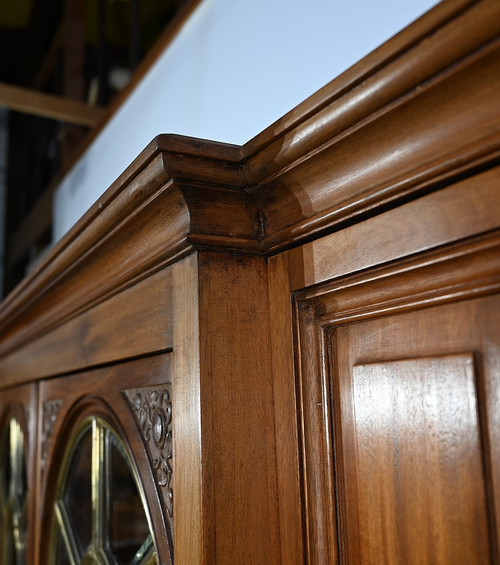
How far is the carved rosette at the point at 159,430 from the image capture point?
0.59 m

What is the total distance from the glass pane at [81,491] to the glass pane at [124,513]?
0.07 metres

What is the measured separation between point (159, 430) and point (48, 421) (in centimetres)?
42

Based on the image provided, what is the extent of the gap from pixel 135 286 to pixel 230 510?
0.26 m

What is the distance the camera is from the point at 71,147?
236 cm

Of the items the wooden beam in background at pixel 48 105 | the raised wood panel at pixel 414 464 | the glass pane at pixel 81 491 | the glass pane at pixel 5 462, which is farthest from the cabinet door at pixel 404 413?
the wooden beam in background at pixel 48 105

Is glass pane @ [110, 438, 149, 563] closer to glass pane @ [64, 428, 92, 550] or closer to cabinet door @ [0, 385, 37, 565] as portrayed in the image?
glass pane @ [64, 428, 92, 550]

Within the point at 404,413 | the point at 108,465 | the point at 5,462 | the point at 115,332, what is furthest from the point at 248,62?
the point at 5,462

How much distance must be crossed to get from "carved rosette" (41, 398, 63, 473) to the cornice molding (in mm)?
315

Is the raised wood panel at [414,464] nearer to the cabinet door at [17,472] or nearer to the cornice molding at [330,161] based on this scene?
the cornice molding at [330,161]

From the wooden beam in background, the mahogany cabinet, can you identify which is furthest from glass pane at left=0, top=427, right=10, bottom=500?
the wooden beam in background

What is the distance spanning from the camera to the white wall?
2.64 feet

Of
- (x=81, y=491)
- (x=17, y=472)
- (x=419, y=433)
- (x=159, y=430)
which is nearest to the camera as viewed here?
(x=419, y=433)

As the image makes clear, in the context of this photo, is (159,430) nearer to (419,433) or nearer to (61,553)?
(419,433)

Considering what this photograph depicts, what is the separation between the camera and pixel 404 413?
16.8 inches
